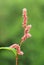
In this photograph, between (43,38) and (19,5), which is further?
(19,5)

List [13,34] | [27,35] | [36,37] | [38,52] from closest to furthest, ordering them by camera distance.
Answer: [27,35] → [38,52] → [36,37] → [13,34]

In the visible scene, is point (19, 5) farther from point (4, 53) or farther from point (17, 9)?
point (4, 53)

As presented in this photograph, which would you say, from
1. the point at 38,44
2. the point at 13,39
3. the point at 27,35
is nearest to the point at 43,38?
the point at 38,44

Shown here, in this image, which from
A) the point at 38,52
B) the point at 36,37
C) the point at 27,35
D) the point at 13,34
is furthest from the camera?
the point at 13,34

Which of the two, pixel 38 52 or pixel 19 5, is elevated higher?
pixel 19 5

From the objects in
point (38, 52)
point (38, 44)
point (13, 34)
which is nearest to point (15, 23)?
point (13, 34)

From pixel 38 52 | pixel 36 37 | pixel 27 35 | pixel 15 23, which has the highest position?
pixel 15 23
